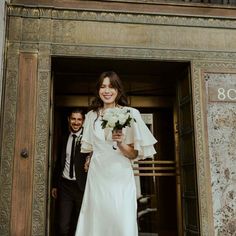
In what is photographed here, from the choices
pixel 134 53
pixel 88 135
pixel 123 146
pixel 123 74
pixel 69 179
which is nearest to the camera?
pixel 123 146

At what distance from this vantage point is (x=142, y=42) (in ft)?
16.6

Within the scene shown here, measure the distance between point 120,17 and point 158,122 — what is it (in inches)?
85.0

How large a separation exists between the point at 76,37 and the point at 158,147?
2528 mm

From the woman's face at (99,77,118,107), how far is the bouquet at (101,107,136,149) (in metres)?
0.26

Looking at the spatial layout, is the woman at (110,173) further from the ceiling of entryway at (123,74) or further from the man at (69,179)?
the ceiling of entryway at (123,74)

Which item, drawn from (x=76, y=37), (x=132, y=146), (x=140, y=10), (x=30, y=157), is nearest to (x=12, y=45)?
(x=76, y=37)

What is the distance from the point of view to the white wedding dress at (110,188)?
272cm

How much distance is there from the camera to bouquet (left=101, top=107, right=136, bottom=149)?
8.97 feet

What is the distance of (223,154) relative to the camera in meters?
4.93

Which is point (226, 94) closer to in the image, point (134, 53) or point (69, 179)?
point (134, 53)

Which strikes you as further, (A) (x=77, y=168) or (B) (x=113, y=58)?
(B) (x=113, y=58)

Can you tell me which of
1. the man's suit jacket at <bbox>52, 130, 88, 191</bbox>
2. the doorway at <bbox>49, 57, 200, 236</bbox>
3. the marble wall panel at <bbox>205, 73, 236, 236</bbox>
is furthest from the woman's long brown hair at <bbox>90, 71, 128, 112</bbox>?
the marble wall panel at <bbox>205, 73, 236, 236</bbox>

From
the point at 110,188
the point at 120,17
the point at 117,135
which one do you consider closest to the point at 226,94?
the point at 120,17

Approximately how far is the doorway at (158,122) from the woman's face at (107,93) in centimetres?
192
